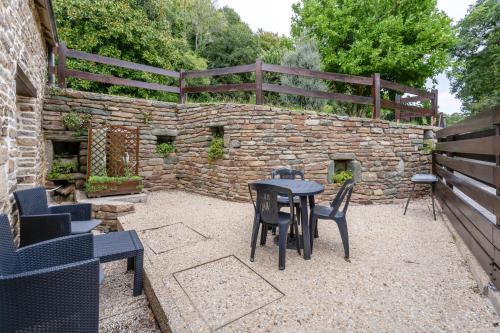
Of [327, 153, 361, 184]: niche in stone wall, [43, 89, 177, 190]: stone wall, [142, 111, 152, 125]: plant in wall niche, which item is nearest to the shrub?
[43, 89, 177, 190]: stone wall

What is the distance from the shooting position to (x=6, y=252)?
1355 mm

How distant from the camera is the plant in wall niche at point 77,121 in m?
4.63

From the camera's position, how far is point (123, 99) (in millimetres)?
5258

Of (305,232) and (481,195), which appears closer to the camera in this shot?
(481,195)

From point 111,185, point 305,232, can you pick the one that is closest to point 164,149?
point 111,185

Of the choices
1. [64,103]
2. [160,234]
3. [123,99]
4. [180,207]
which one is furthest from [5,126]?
[123,99]

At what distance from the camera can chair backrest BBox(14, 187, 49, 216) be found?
2.22 meters

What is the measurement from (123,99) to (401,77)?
9.01 meters

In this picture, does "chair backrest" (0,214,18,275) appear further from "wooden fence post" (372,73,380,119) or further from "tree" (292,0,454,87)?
"tree" (292,0,454,87)

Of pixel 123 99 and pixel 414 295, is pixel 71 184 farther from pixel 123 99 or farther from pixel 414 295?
pixel 414 295

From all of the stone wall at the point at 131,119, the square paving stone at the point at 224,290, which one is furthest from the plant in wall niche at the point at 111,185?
the square paving stone at the point at 224,290

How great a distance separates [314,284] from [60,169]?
4952 millimetres

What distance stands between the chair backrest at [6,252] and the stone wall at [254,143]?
11.8ft

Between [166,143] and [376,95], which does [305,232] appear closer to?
[376,95]
